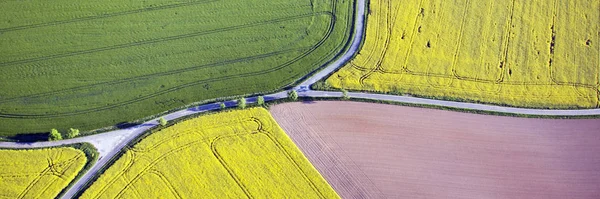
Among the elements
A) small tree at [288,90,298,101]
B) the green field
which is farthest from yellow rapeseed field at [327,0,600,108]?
the green field

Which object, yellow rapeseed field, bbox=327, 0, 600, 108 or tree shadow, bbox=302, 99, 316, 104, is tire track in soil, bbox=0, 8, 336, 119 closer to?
yellow rapeseed field, bbox=327, 0, 600, 108

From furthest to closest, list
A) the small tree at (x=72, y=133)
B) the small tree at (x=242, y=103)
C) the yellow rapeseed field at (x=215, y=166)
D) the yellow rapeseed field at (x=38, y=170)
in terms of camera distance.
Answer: the small tree at (x=242, y=103) → the small tree at (x=72, y=133) → the yellow rapeseed field at (x=215, y=166) → the yellow rapeseed field at (x=38, y=170)

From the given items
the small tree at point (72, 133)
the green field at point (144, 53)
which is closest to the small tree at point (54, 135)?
the small tree at point (72, 133)

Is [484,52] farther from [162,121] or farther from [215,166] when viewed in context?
[162,121]

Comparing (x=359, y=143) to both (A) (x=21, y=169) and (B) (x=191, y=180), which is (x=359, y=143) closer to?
(B) (x=191, y=180)

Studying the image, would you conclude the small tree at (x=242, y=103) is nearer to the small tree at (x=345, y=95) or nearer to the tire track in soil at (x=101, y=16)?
the small tree at (x=345, y=95)

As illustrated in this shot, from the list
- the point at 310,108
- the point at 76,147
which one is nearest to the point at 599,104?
the point at 310,108

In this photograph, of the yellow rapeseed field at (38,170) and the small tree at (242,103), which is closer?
the yellow rapeseed field at (38,170)
